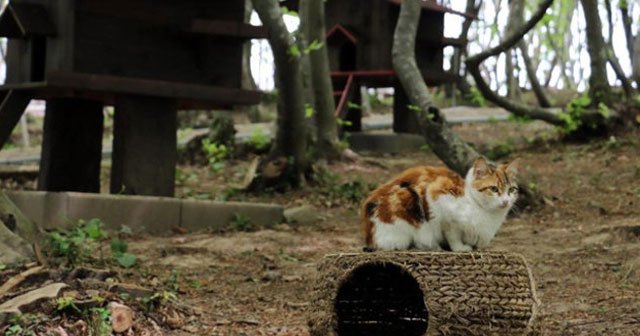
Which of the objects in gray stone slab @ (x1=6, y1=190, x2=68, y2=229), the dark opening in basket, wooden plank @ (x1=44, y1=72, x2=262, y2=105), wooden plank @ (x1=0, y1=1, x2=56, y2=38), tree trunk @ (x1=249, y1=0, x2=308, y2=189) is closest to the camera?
the dark opening in basket

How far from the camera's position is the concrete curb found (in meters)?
9.34

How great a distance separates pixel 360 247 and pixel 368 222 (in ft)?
→ 10.6

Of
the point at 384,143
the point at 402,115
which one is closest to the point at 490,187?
the point at 384,143

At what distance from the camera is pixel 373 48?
1688 cm

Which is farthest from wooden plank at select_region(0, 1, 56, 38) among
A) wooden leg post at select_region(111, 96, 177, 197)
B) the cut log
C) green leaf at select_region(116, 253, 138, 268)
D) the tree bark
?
the cut log

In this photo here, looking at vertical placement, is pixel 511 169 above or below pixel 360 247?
above

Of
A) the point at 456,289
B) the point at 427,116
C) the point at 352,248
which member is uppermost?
the point at 427,116

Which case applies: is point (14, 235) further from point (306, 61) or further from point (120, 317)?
point (306, 61)

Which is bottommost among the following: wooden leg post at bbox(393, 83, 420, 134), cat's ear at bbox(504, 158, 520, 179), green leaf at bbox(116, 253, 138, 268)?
green leaf at bbox(116, 253, 138, 268)

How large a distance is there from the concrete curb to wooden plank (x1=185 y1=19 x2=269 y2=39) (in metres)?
1.86

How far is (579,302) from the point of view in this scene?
21.0 ft

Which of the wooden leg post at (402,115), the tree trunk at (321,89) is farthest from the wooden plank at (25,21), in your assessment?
the wooden leg post at (402,115)

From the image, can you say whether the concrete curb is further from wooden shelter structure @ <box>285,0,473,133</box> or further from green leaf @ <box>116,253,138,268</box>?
wooden shelter structure @ <box>285,0,473,133</box>

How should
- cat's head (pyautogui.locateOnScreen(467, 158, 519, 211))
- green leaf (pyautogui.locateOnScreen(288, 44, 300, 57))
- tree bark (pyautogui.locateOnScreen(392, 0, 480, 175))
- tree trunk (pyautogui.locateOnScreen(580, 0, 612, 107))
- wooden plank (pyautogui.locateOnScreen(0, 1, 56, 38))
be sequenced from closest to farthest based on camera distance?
cat's head (pyautogui.locateOnScreen(467, 158, 519, 211))
wooden plank (pyautogui.locateOnScreen(0, 1, 56, 38))
tree bark (pyautogui.locateOnScreen(392, 0, 480, 175))
green leaf (pyautogui.locateOnScreen(288, 44, 300, 57))
tree trunk (pyautogui.locateOnScreen(580, 0, 612, 107))
